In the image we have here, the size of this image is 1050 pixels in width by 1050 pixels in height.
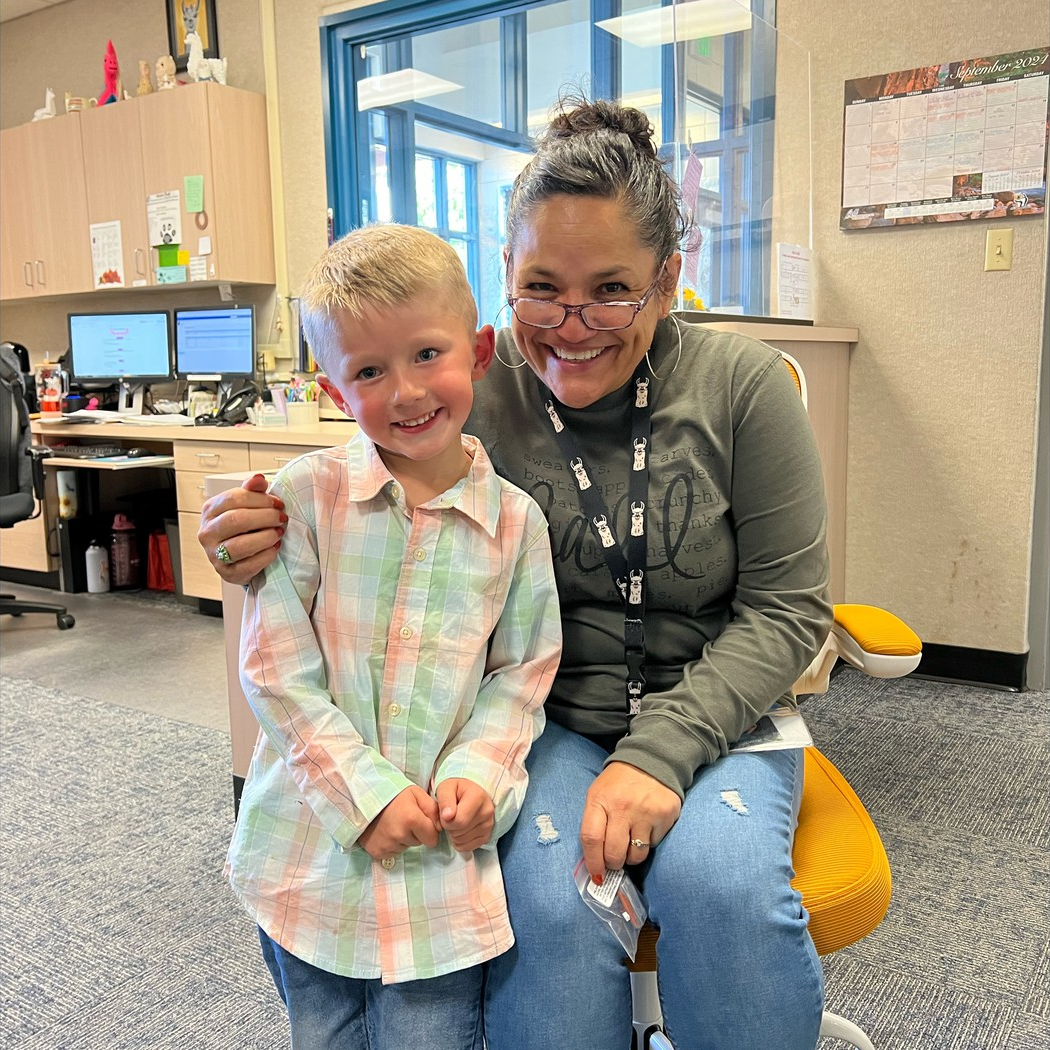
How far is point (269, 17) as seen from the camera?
13.0ft

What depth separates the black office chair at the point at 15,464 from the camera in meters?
3.41

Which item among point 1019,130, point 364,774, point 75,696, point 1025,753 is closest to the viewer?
point 364,774

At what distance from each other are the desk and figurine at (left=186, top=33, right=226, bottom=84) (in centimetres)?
143

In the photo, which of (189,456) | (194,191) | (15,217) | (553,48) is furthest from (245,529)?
(15,217)

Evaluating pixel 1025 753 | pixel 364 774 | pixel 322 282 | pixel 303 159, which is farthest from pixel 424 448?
pixel 303 159

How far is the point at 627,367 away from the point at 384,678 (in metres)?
0.44

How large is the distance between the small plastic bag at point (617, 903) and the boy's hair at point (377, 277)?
55 cm

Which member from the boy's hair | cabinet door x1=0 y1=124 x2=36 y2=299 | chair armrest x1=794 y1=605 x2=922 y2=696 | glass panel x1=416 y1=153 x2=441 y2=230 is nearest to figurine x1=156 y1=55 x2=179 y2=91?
cabinet door x1=0 y1=124 x2=36 y2=299

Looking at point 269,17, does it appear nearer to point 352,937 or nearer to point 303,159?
point 303,159

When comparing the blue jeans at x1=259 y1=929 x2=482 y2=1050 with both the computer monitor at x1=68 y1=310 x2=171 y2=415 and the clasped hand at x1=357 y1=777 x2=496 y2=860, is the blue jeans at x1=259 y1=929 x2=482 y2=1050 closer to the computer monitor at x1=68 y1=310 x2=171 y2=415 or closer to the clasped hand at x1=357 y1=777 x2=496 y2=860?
the clasped hand at x1=357 y1=777 x2=496 y2=860

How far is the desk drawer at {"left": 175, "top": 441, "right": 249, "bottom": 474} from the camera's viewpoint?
11.5 ft

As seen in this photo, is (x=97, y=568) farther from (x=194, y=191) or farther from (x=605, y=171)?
(x=605, y=171)

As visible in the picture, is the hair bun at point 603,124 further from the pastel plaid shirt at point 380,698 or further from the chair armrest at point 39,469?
the chair armrest at point 39,469

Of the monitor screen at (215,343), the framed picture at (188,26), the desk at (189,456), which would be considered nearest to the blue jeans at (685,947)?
the desk at (189,456)
